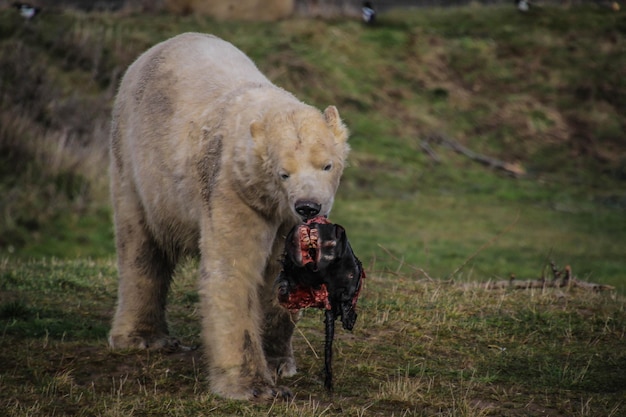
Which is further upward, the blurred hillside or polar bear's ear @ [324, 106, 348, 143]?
polar bear's ear @ [324, 106, 348, 143]

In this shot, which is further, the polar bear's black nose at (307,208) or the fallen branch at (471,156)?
the fallen branch at (471,156)

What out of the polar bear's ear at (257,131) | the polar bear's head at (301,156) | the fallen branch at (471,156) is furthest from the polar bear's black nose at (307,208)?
the fallen branch at (471,156)

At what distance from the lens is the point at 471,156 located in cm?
2402

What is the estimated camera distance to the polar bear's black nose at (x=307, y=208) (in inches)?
213

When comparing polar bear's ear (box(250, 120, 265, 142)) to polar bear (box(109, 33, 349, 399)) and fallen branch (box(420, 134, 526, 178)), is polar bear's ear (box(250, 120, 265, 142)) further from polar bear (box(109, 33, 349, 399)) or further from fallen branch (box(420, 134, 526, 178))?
fallen branch (box(420, 134, 526, 178))

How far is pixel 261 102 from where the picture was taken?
21.0 feet

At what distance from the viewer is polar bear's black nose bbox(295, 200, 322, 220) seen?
540 centimetres

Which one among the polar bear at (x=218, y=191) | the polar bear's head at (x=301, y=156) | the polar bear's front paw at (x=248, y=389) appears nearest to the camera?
the polar bear's head at (x=301, y=156)

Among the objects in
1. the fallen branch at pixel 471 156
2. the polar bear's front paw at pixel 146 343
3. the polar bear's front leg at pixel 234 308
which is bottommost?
the fallen branch at pixel 471 156

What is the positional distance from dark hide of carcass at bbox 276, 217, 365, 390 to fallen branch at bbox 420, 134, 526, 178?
58.2 ft

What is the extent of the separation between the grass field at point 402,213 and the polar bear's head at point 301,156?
1253 millimetres

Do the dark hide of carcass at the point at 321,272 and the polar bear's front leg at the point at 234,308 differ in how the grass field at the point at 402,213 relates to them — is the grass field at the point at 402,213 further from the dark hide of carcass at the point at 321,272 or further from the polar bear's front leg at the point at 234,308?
the dark hide of carcass at the point at 321,272

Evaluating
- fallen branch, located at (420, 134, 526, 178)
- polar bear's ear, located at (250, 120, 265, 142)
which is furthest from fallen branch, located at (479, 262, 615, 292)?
fallen branch, located at (420, 134, 526, 178)

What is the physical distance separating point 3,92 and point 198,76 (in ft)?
39.3
